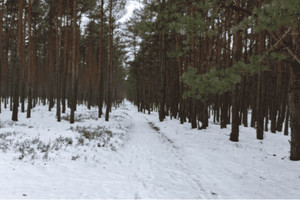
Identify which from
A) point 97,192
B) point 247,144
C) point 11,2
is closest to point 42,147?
point 97,192

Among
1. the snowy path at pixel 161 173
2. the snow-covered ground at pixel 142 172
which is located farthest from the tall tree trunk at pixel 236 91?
the snowy path at pixel 161 173

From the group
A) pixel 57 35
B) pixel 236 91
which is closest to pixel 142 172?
pixel 236 91

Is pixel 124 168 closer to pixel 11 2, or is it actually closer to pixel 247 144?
pixel 247 144

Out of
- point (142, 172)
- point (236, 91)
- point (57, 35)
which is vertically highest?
point (57, 35)

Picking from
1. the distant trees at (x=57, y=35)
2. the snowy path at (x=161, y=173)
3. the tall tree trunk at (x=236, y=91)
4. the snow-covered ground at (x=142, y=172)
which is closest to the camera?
the snow-covered ground at (x=142, y=172)

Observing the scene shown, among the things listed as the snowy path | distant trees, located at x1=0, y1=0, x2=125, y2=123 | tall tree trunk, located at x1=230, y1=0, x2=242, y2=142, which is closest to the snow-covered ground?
the snowy path

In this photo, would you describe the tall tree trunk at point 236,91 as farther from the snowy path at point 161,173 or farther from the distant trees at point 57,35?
the distant trees at point 57,35

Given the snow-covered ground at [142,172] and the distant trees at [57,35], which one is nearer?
the snow-covered ground at [142,172]

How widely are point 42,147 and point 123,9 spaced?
1579 centimetres

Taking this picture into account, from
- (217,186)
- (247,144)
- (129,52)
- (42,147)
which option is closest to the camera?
(217,186)

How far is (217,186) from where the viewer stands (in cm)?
491

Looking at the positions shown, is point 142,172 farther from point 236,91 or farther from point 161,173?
point 236,91

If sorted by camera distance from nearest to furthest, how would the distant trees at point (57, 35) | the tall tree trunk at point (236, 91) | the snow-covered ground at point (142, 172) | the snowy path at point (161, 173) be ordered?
the snow-covered ground at point (142, 172) < the snowy path at point (161, 173) < the tall tree trunk at point (236, 91) < the distant trees at point (57, 35)

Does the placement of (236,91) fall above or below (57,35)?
below
